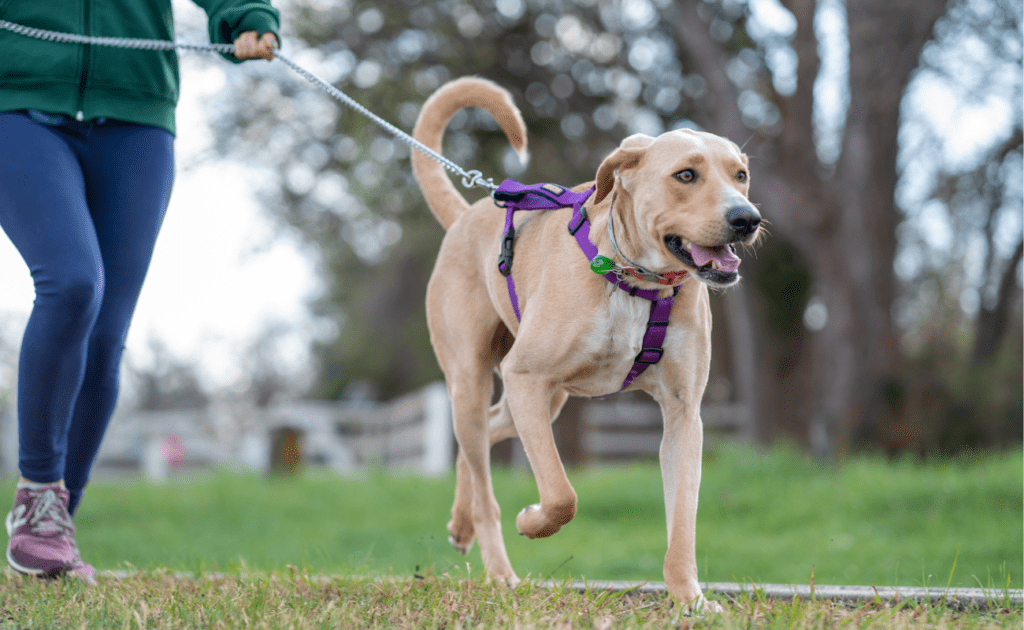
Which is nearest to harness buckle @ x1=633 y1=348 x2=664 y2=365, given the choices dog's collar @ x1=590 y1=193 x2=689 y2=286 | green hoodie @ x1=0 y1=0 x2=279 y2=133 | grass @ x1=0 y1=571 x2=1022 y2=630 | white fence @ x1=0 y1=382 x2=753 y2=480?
dog's collar @ x1=590 y1=193 x2=689 y2=286

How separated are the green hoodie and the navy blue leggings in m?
0.06

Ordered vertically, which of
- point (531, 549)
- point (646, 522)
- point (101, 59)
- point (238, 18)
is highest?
point (238, 18)

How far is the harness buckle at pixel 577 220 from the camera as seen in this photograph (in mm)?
2992

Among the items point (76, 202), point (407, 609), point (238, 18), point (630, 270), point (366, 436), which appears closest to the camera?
point (407, 609)

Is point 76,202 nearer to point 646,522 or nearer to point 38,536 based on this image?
point 38,536

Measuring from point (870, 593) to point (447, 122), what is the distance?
2365mm

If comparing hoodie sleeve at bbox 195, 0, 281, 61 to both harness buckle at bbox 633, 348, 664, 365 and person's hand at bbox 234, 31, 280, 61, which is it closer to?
person's hand at bbox 234, 31, 280, 61

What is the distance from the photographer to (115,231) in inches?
128

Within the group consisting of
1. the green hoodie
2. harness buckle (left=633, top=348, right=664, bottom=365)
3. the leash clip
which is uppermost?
the green hoodie

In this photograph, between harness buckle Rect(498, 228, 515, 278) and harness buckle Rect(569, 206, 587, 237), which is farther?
harness buckle Rect(498, 228, 515, 278)

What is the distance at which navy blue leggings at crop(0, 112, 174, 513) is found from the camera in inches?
118

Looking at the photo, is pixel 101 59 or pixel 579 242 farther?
pixel 101 59

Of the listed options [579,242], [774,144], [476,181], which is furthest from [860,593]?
[774,144]

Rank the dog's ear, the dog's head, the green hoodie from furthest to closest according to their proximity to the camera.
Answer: the green hoodie
the dog's ear
the dog's head
